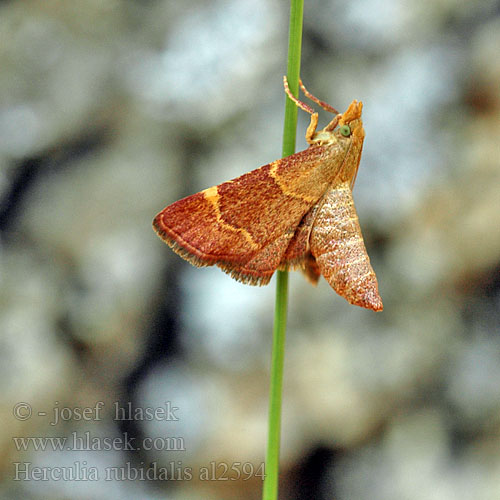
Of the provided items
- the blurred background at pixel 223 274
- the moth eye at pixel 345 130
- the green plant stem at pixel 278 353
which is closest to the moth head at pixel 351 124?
the moth eye at pixel 345 130

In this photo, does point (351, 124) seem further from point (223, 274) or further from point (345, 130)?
point (223, 274)

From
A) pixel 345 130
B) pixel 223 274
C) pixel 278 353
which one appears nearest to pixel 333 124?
pixel 345 130

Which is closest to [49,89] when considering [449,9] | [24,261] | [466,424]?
[24,261]

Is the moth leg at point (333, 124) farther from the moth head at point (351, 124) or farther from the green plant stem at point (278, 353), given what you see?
the green plant stem at point (278, 353)

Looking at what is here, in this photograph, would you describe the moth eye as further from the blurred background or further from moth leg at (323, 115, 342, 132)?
the blurred background

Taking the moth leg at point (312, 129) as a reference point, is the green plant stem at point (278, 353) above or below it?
below

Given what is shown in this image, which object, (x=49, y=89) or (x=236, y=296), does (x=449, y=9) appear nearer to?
(x=236, y=296)
